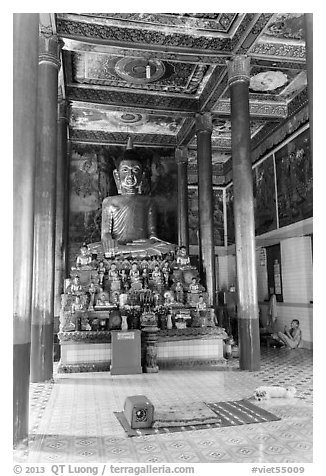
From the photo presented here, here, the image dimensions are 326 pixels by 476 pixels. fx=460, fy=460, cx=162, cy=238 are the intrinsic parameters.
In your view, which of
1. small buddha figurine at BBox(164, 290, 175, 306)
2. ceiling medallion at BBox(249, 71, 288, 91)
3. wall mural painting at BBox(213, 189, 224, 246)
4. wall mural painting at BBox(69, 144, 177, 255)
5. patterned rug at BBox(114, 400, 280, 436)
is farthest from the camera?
wall mural painting at BBox(213, 189, 224, 246)

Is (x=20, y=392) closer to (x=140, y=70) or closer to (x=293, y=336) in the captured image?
(x=293, y=336)

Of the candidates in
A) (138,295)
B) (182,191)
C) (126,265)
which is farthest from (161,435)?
(182,191)

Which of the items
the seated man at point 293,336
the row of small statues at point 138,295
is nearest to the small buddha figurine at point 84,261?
the row of small statues at point 138,295

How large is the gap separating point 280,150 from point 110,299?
22.7ft

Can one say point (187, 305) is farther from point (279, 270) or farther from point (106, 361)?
point (279, 270)

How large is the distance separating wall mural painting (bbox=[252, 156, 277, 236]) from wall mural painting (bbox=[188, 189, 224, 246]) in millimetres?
2717

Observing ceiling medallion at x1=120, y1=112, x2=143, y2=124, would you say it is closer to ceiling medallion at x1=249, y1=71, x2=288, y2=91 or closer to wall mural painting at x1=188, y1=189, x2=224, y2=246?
ceiling medallion at x1=249, y1=71, x2=288, y2=91

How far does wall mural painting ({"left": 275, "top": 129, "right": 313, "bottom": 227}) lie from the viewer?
11.7 metres

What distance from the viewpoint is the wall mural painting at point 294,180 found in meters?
11.7

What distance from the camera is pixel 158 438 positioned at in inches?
173

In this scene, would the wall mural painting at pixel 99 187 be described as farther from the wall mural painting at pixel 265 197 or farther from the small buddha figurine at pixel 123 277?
the small buddha figurine at pixel 123 277

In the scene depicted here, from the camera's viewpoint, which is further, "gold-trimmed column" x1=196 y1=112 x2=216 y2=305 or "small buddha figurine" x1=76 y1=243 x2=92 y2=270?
"gold-trimmed column" x1=196 y1=112 x2=216 y2=305

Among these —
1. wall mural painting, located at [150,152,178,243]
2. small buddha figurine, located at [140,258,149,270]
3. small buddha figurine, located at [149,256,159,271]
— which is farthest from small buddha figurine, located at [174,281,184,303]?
wall mural painting, located at [150,152,178,243]

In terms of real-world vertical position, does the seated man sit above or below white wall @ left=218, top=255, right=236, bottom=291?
below
